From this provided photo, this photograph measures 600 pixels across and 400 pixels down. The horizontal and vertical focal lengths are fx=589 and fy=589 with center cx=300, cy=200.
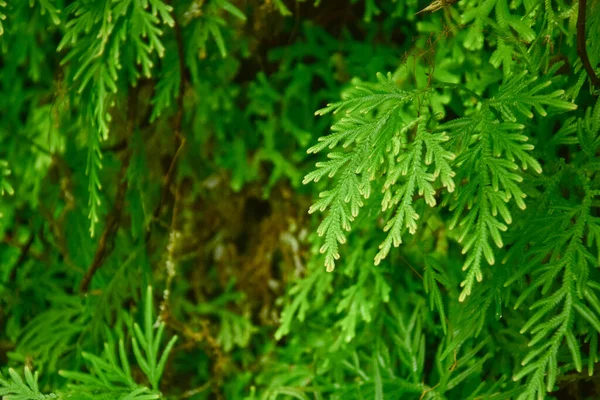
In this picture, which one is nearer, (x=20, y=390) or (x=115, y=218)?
(x=20, y=390)

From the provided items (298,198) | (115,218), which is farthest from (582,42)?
(115,218)

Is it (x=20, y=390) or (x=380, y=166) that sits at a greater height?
(x=380, y=166)

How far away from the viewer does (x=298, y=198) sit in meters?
2.34

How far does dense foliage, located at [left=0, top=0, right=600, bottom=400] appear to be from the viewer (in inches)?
54.1

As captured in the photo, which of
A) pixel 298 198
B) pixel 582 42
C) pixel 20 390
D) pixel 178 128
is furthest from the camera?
pixel 298 198

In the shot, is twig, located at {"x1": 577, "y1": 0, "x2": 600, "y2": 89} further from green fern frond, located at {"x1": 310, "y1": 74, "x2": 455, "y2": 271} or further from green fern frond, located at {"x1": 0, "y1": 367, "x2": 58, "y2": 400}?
green fern frond, located at {"x1": 0, "y1": 367, "x2": 58, "y2": 400}

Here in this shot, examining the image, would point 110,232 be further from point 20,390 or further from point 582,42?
point 582,42

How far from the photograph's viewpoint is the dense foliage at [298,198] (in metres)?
1.37

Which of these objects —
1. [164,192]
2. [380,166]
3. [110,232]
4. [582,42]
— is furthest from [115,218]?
[582,42]

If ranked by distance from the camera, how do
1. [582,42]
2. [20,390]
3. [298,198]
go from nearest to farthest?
[582,42], [20,390], [298,198]

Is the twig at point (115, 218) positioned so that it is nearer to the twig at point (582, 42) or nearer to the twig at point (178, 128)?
the twig at point (178, 128)

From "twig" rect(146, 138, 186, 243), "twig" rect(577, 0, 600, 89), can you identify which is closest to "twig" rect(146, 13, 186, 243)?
"twig" rect(146, 138, 186, 243)

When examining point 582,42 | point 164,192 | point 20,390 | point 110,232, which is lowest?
point 20,390

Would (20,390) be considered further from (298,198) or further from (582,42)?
(582,42)
